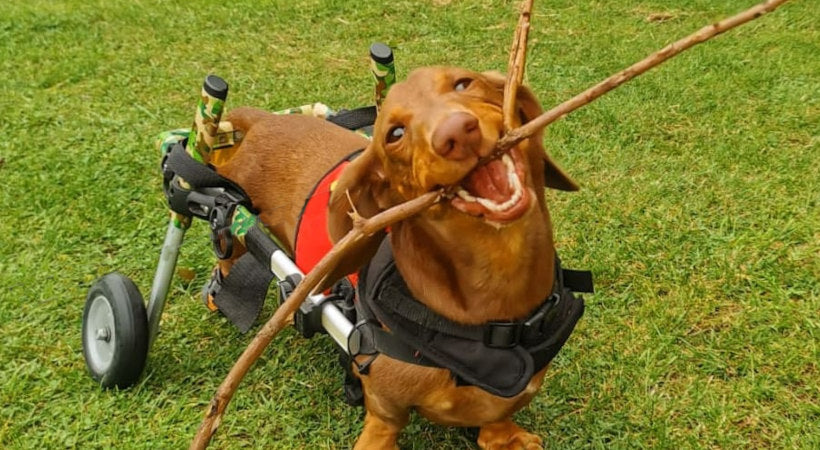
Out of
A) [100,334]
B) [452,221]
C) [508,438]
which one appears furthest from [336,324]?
[100,334]

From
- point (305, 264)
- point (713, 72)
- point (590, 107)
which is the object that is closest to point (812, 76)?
point (713, 72)

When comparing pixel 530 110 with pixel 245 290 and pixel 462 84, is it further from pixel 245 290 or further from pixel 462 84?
pixel 245 290

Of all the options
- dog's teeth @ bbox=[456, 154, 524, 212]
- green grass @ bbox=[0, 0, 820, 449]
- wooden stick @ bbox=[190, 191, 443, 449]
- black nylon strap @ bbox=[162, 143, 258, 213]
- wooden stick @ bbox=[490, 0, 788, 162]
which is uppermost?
wooden stick @ bbox=[490, 0, 788, 162]

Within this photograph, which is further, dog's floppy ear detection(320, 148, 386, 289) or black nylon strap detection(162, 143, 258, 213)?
black nylon strap detection(162, 143, 258, 213)

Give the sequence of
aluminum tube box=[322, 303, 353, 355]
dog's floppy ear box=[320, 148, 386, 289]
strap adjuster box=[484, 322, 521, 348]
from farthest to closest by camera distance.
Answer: aluminum tube box=[322, 303, 353, 355], strap adjuster box=[484, 322, 521, 348], dog's floppy ear box=[320, 148, 386, 289]

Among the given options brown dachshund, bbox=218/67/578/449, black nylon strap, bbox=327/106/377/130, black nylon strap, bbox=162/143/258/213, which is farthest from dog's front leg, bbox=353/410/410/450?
black nylon strap, bbox=327/106/377/130

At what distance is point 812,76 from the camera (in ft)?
15.2

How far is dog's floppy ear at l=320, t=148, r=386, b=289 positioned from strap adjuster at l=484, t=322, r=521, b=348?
36 cm

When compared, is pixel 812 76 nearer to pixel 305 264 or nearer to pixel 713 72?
pixel 713 72

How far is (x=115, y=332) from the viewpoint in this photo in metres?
2.68

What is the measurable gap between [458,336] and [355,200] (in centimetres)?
43

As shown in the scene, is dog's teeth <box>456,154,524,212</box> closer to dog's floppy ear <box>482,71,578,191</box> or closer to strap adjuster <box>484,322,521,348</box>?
dog's floppy ear <box>482,71,578,191</box>

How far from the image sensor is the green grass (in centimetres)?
272

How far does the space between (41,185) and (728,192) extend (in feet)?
11.2
